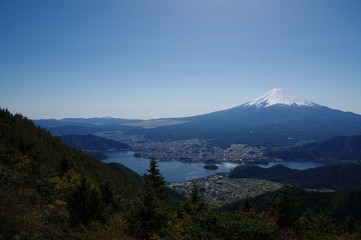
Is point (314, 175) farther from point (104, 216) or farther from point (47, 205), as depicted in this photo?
point (47, 205)

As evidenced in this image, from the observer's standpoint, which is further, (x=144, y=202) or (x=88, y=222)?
(x=88, y=222)

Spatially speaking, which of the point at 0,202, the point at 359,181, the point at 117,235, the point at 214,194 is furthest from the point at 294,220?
the point at 359,181

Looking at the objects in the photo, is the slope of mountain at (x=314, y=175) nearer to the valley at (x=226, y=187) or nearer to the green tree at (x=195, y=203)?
the valley at (x=226, y=187)

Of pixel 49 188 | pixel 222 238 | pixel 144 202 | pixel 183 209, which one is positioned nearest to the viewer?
pixel 222 238

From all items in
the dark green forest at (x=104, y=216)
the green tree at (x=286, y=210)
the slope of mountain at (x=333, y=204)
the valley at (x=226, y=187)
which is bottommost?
the valley at (x=226, y=187)

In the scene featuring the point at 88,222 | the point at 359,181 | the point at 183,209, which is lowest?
the point at 359,181

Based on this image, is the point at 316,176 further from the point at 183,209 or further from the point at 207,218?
the point at 207,218

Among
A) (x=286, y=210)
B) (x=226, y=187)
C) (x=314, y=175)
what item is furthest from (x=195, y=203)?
(x=314, y=175)

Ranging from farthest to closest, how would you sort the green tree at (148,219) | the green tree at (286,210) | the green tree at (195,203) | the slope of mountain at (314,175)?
the slope of mountain at (314,175) < the green tree at (195,203) < the green tree at (286,210) < the green tree at (148,219)


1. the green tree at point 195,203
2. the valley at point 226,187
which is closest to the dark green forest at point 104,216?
the green tree at point 195,203
